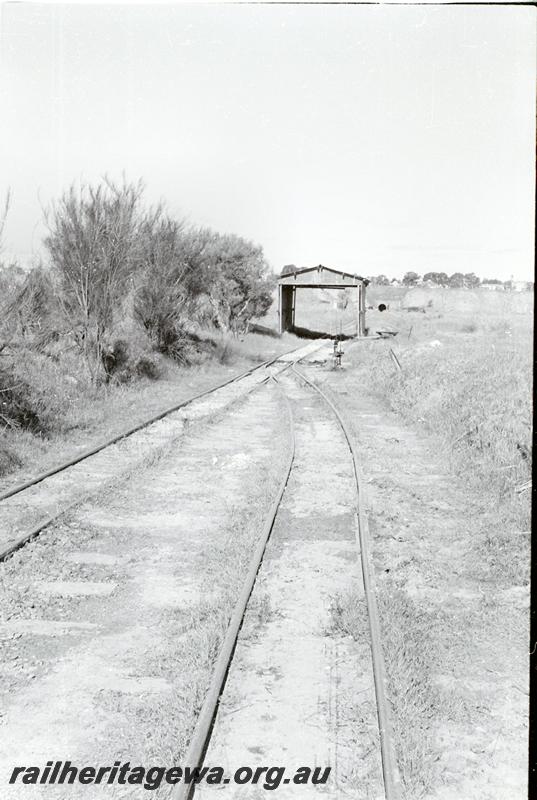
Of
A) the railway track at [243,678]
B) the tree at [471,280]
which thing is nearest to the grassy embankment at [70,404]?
the railway track at [243,678]

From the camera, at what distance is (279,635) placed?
5.50 m

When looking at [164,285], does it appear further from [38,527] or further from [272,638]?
[272,638]

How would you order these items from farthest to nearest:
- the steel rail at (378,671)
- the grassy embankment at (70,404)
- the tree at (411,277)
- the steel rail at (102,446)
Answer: the tree at (411,277) < the grassy embankment at (70,404) < the steel rail at (102,446) < the steel rail at (378,671)

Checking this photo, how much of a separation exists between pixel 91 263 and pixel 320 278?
27074 millimetres

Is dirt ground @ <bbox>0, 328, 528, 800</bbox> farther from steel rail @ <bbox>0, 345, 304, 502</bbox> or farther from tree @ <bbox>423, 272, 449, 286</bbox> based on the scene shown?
tree @ <bbox>423, 272, 449, 286</bbox>

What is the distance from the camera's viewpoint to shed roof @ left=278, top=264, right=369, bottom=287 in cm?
4238

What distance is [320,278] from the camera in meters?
42.8

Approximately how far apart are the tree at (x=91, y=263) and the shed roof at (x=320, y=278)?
2506cm

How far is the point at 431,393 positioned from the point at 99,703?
13.8 meters

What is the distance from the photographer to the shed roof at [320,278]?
42375 millimetres

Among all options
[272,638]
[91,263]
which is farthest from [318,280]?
[272,638]

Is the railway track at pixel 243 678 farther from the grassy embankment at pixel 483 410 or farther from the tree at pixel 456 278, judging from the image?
the tree at pixel 456 278

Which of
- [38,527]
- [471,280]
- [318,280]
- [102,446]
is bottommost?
[38,527]

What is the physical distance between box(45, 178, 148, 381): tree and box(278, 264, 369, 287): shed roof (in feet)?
82.2
